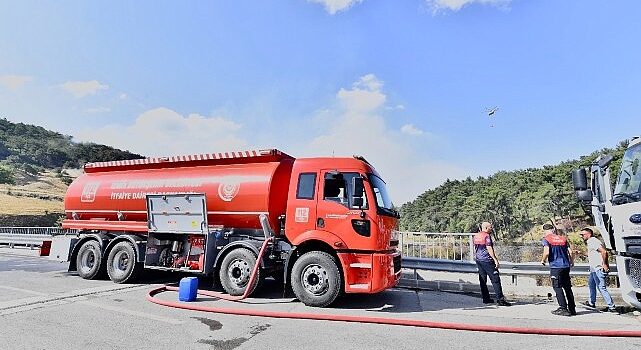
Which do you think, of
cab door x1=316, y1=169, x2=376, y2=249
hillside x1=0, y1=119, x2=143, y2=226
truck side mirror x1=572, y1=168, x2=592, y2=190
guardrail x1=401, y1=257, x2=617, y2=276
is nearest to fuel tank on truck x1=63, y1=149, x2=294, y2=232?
cab door x1=316, y1=169, x2=376, y2=249

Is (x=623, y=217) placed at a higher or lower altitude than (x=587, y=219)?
lower

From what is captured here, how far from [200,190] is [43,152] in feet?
361

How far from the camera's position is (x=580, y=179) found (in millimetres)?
7090

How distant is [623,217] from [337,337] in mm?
4744

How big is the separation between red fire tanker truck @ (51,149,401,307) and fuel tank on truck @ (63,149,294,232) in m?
0.03

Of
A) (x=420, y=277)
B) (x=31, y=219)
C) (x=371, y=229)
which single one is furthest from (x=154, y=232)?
Result: (x=31, y=219)

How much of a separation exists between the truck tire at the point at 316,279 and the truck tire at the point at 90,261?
5.64 metres

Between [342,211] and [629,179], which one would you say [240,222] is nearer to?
[342,211]

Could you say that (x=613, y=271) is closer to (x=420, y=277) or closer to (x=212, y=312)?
(x=420, y=277)

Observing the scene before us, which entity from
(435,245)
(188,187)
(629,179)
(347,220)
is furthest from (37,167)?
(629,179)

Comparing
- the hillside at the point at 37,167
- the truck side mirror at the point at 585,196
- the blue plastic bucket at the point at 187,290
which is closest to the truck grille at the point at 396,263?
the truck side mirror at the point at 585,196

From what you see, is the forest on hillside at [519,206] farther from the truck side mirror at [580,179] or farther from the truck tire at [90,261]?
the truck tire at [90,261]

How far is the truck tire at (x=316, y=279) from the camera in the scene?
6.98 metres

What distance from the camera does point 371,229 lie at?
6977 mm
